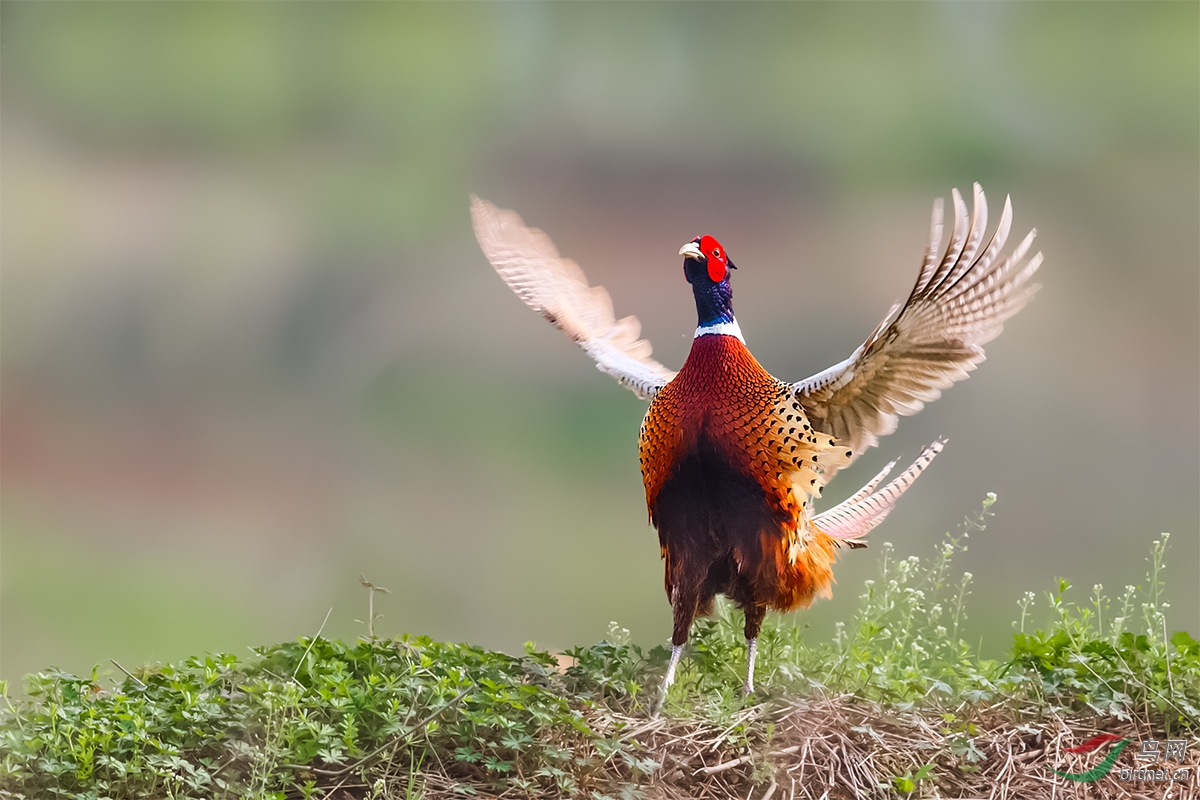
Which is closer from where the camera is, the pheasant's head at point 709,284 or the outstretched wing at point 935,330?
the outstretched wing at point 935,330

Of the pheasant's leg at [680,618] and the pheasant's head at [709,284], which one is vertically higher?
the pheasant's head at [709,284]

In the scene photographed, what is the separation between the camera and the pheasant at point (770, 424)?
2410 mm

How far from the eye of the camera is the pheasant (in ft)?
7.91

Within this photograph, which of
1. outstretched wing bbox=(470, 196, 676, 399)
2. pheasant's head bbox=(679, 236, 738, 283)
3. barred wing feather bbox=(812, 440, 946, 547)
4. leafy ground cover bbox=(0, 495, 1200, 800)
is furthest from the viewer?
outstretched wing bbox=(470, 196, 676, 399)

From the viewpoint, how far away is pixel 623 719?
91.4 inches

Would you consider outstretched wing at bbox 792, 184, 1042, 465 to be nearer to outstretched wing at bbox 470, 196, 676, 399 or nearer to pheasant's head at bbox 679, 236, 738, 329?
pheasant's head at bbox 679, 236, 738, 329

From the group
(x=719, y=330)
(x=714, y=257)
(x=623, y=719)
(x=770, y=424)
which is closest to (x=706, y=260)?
(x=714, y=257)

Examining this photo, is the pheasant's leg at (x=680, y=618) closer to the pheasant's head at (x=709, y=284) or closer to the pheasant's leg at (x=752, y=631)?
the pheasant's leg at (x=752, y=631)

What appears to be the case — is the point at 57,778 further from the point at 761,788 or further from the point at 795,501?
the point at 795,501

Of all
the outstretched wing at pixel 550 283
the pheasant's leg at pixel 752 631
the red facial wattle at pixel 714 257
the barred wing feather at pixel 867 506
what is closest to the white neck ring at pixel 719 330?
the red facial wattle at pixel 714 257

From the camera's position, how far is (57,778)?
2031mm

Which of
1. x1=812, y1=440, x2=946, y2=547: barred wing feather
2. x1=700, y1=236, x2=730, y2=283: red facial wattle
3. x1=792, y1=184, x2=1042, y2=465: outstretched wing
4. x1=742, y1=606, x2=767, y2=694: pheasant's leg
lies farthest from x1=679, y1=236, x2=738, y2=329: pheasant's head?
x1=742, y1=606, x2=767, y2=694: pheasant's leg

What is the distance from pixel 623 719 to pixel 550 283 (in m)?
1.37

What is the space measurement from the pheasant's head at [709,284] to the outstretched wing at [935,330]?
0.27 meters
